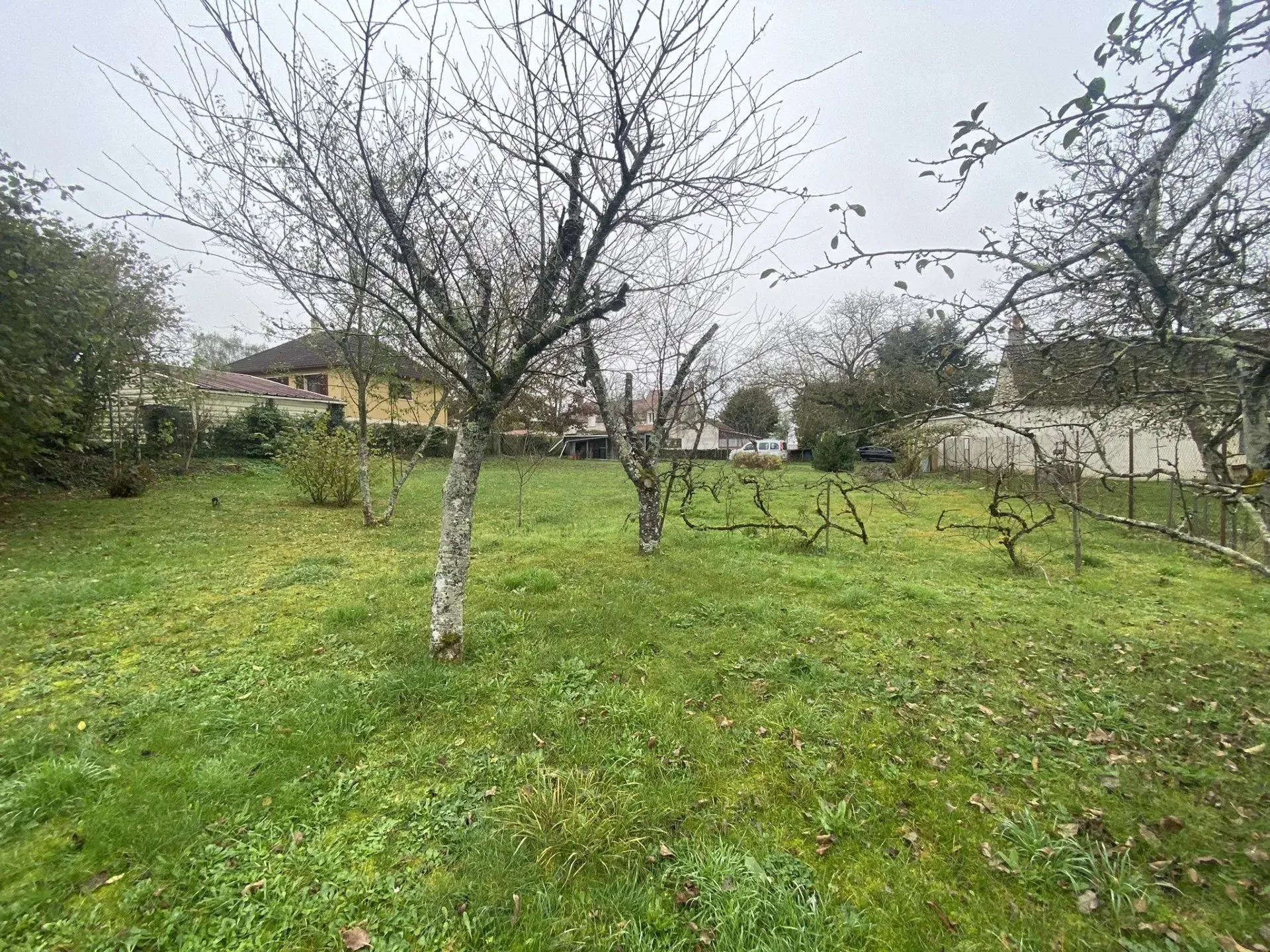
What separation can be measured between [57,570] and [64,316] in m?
4.80

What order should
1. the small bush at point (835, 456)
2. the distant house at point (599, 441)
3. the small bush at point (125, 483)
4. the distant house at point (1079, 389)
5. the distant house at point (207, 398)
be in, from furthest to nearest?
the distant house at point (599, 441)
the small bush at point (835, 456)
the distant house at point (207, 398)
the small bush at point (125, 483)
the distant house at point (1079, 389)

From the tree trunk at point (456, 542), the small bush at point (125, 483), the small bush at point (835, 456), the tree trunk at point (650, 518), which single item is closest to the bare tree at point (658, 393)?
the tree trunk at point (650, 518)

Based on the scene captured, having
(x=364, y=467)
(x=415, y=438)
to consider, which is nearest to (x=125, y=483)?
(x=364, y=467)

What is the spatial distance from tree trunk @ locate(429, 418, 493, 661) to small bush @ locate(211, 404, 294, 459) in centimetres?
1650

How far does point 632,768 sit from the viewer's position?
2.70 meters

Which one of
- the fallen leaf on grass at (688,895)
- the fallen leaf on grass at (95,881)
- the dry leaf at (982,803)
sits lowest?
the fallen leaf on grass at (688,895)

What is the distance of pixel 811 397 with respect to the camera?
83.9ft

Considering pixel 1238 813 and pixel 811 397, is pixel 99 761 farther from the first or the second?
pixel 811 397

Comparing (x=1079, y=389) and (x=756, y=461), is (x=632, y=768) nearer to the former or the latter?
(x=1079, y=389)

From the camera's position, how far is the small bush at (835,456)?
21.1 m

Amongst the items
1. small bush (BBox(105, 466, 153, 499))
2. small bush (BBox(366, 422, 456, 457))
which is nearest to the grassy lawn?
small bush (BBox(105, 466, 153, 499))

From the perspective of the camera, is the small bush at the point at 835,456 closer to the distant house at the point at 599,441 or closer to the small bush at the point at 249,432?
the distant house at the point at 599,441

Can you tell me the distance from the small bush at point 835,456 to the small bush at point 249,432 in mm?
20374

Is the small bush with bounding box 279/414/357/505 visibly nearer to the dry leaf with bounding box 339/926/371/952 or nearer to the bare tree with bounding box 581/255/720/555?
the bare tree with bounding box 581/255/720/555
